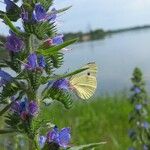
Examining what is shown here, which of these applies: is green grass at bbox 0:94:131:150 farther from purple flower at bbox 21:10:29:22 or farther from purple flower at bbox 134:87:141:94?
purple flower at bbox 21:10:29:22

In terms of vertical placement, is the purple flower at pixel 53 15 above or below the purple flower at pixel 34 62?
above

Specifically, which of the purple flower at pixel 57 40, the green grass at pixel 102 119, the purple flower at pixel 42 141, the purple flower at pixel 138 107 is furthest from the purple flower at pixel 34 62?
the green grass at pixel 102 119

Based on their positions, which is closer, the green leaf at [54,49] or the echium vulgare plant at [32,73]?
the green leaf at [54,49]

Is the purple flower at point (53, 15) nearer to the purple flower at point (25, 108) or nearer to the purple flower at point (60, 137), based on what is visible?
the purple flower at point (25, 108)

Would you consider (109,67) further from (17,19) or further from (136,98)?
(17,19)

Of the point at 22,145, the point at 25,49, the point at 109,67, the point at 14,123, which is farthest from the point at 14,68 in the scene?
the point at 109,67

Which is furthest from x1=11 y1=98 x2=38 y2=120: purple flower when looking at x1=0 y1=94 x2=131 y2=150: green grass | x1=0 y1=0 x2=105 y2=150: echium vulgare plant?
x1=0 y1=94 x2=131 y2=150: green grass

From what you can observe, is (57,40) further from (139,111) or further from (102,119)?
(102,119)
